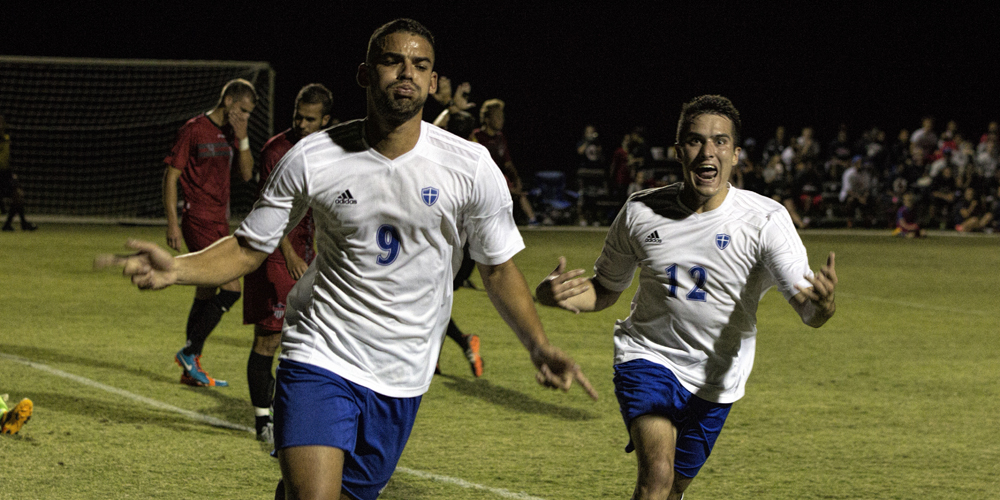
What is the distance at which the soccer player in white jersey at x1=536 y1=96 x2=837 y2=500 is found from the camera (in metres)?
A: 3.85

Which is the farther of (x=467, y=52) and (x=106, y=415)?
(x=467, y=52)

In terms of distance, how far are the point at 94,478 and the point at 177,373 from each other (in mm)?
2697

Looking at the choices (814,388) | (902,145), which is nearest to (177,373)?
(814,388)

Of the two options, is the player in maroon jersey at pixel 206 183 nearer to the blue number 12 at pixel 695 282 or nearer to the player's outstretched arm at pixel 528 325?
the blue number 12 at pixel 695 282

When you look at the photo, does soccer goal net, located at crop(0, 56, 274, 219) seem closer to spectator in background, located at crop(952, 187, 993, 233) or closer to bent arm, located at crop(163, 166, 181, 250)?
spectator in background, located at crop(952, 187, 993, 233)

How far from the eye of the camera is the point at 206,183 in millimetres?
7582

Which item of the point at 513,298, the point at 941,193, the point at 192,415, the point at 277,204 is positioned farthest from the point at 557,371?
the point at 941,193

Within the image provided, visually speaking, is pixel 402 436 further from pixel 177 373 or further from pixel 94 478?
pixel 177 373

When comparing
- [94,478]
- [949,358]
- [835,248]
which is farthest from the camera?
[835,248]

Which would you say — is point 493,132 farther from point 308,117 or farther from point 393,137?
point 393,137

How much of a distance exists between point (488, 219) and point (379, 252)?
0.37 m

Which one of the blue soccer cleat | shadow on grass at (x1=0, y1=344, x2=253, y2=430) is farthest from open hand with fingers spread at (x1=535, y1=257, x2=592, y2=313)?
the blue soccer cleat

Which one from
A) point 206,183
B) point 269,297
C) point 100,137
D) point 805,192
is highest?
point 206,183

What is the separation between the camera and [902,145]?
1009 inches
